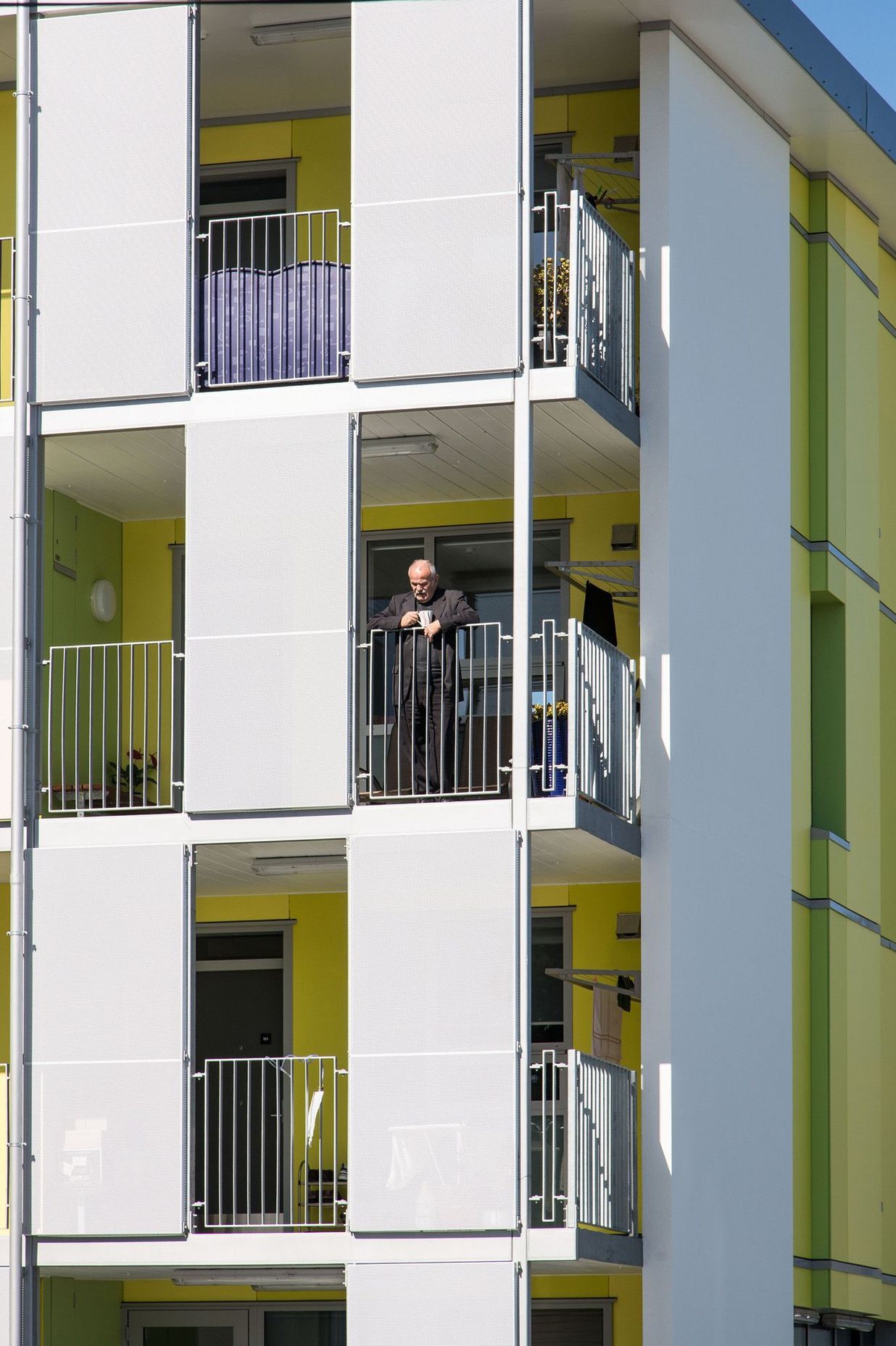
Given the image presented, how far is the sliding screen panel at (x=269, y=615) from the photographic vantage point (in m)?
17.9

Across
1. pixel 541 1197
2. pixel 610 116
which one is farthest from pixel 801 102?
pixel 541 1197

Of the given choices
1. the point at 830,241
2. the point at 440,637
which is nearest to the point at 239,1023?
the point at 440,637

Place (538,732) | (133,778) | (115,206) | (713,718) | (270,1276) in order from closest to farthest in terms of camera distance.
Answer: (270,1276) → (538,732) → (115,206) → (713,718) → (133,778)

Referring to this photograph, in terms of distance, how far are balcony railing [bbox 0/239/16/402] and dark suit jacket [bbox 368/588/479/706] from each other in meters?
3.50

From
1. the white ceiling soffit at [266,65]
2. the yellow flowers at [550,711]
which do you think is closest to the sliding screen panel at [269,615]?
the yellow flowers at [550,711]

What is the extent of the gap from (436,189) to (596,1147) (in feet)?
21.9

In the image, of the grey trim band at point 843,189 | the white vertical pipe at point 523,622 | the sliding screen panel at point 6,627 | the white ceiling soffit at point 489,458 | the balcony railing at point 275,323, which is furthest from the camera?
the grey trim band at point 843,189

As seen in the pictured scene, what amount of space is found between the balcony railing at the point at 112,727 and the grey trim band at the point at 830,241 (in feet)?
21.5

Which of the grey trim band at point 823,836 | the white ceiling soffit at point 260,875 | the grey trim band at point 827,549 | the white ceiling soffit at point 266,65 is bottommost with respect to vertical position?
the white ceiling soffit at point 260,875

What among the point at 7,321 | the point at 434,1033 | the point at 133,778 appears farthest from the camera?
the point at 133,778

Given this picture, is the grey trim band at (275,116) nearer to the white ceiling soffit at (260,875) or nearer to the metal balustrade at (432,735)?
the metal balustrade at (432,735)

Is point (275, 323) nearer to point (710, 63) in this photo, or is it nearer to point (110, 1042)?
point (710, 63)

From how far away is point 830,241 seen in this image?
74.7ft

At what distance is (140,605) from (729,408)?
5.20m
